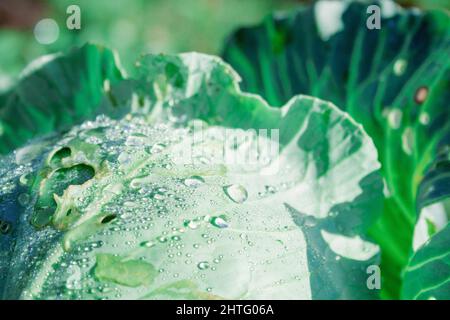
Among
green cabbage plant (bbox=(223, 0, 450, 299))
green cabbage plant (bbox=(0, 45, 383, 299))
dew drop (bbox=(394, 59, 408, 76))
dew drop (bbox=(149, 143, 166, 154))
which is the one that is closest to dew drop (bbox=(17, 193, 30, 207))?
green cabbage plant (bbox=(0, 45, 383, 299))

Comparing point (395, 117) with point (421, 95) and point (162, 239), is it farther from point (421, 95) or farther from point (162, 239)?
point (162, 239)

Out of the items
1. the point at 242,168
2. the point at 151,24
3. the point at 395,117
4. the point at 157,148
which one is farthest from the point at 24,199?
the point at 151,24

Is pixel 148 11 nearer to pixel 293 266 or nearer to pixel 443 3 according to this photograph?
pixel 443 3

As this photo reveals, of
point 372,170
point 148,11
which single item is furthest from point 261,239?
point 148,11

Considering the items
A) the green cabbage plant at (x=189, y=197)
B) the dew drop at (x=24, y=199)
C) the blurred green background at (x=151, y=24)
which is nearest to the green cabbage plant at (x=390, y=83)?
the green cabbage plant at (x=189, y=197)

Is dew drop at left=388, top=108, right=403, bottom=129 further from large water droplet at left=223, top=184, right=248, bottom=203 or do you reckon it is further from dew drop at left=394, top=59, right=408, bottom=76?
large water droplet at left=223, top=184, right=248, bottom=203
